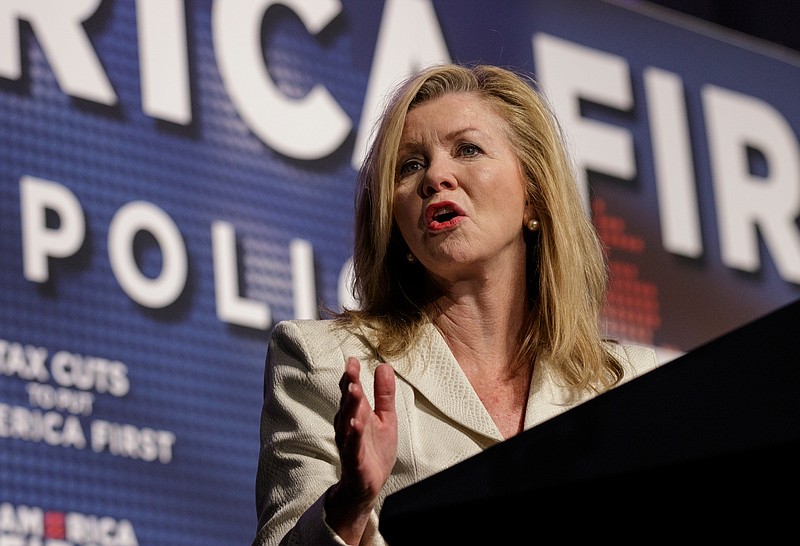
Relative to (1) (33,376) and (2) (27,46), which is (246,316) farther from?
(2) (27,46)

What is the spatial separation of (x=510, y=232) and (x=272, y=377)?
41 centimetres

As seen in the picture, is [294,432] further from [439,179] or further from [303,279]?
[303,279]

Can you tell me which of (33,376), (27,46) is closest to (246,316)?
(33,376)

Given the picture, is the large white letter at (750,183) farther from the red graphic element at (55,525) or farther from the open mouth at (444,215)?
the open mouth at (444,215)

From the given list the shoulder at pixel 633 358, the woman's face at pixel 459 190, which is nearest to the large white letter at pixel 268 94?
the woman's face at pixel 459 190

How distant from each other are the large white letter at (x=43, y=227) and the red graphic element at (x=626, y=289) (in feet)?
5.17

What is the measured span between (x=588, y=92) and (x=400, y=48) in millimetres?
749

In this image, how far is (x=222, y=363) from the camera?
312 cm

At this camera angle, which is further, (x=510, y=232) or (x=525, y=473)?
(x=510, y=232)

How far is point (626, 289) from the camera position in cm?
397

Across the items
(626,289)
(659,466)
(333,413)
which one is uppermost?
(626,289)

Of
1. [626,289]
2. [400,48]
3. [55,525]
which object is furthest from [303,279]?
[626,289]

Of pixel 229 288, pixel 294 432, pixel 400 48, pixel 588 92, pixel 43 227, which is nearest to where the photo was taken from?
pixel 294 432

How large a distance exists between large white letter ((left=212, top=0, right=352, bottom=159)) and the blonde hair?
1.30 m
